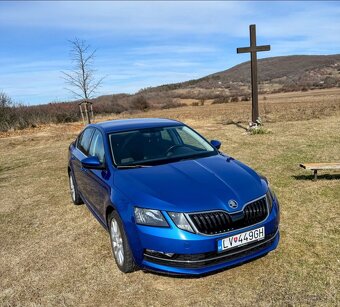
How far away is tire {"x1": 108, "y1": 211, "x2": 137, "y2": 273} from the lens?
3.76 m

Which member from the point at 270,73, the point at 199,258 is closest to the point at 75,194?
the point at 199,258

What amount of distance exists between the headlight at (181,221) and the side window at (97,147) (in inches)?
64.8

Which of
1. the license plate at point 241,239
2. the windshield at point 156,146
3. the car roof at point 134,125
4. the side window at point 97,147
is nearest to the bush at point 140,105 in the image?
the car roof at point 134,125

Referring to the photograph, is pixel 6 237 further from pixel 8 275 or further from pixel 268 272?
pixel 268 272

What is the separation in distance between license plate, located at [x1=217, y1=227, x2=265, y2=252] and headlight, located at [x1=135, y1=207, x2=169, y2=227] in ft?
1.80

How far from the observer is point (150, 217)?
11.5 ft

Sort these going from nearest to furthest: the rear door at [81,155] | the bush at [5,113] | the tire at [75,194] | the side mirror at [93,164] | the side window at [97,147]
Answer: the side mirror at [93,164]
the side window at [97,147]
the rear door at [81,155]
the tire at [75,194]
the bush at [5,113]

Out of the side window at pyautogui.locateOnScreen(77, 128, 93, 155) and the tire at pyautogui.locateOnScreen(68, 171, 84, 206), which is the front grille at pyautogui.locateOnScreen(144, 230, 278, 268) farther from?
the tire at pyautogui.locateOnScreen(68, 171, 84, 206)

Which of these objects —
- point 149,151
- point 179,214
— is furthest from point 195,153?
point 179,214

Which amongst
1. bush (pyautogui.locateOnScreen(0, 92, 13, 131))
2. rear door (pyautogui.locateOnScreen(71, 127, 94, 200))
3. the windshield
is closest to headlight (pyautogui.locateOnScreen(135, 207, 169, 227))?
the windshield

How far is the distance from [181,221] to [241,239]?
61cm

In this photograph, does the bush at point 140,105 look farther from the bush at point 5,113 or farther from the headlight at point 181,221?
the headlight at point 181,221

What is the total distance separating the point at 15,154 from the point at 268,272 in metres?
12.7

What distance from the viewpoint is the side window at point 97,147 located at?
4819 mm
